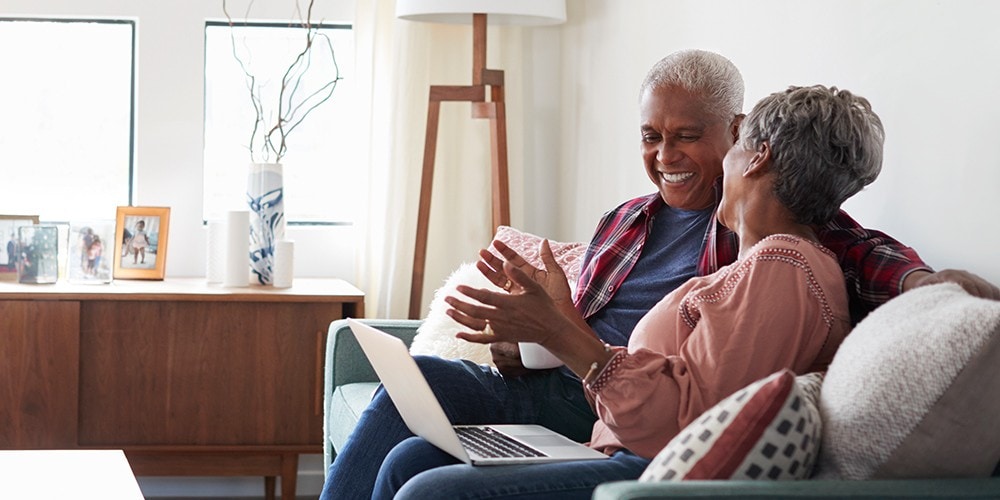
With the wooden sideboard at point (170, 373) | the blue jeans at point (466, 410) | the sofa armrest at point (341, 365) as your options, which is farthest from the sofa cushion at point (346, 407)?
the wooden sideboard at point (170, 373)

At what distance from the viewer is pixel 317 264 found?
3607mm

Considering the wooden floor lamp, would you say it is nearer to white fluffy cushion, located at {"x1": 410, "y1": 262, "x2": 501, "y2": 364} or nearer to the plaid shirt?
white fluffy cushion, located at {"x1": 410, "y1": 262, "x2": 501, "y2": 364}

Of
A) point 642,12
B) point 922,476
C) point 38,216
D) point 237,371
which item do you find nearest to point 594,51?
point 642,12

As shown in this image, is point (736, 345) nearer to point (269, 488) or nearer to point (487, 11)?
point (487, 11)

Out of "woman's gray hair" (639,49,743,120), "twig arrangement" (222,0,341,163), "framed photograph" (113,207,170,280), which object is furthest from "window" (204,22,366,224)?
"woman's gray hair" (639,49,743,120)

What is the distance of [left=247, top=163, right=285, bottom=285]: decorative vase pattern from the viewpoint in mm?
3234

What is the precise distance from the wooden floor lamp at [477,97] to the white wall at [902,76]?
14.4 inches

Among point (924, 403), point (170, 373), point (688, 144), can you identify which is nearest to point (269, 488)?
point (170, 373)

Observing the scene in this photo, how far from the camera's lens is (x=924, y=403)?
1.17 metres

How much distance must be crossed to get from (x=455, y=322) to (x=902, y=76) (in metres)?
1.18

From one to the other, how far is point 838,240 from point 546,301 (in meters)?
0.47

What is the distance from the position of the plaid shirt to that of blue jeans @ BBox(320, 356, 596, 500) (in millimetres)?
166

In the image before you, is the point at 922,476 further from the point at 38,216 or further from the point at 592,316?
the point at 38,216

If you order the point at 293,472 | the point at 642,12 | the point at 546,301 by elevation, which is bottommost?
the point at 293,472
